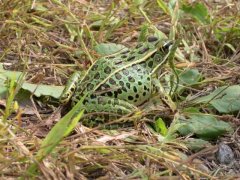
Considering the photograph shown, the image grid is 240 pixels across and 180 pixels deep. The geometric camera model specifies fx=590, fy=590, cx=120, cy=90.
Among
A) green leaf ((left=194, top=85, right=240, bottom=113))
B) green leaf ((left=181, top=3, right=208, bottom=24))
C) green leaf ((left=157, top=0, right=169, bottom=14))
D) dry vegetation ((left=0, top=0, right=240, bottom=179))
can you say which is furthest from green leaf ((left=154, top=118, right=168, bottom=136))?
green leaf ((left=181, top=3, right=208, bottom=24))

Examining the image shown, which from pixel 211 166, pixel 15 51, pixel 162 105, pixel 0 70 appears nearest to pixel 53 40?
pixel 15 51

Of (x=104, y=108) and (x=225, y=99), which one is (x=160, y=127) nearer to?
(x=104, y=108)

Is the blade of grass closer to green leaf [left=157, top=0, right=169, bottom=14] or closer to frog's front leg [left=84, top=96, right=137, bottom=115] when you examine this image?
frog's front leg [left=84, top=96, right=137, bottom=115]

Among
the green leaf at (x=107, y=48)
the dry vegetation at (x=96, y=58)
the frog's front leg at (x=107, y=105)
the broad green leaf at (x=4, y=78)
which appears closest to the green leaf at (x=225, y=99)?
the dry vegetation at (x=96, y=58)

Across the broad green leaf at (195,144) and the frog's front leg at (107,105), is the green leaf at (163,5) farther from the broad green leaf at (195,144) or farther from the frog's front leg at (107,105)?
the broad green leaf at (195,144)

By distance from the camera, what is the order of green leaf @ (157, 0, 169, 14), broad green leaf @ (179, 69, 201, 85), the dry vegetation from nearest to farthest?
the dry vegetation < broad green leaf @ (179, 69, 201, 85) < green leaf @ (157, 0, 169, 14)

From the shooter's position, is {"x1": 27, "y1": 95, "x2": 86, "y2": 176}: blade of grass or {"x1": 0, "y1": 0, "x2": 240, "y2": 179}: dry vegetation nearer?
{"x1": 27, "y1": 95, "x2": 86, "y2": 176}: blade of grass

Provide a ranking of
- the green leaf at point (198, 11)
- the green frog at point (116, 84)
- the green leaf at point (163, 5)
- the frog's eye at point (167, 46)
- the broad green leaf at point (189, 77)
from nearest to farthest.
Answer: the green frog at point (116, 84) → the frog's eye at point (167, 46) → the broad green leaf at point (189, 77) → the green leaf at point (163, 5) → the green leaf at point (198, 11)
